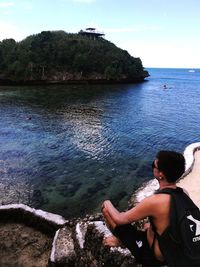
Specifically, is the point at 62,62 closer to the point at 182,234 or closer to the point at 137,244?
the point at 137,244

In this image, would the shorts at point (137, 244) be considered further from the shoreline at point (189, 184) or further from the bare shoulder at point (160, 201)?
the shoreline at point (189, 184)

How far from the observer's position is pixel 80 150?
2481 cm

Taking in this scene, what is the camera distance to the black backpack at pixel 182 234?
4.53 metres

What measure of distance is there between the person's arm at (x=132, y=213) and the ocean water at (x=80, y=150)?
9154 millimetres

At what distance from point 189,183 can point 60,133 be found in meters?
18.4

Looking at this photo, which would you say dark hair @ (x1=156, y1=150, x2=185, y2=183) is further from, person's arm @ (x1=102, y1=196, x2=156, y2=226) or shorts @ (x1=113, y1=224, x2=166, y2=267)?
shorts @ (x1=113, y1=224, x2=166, y2=267)

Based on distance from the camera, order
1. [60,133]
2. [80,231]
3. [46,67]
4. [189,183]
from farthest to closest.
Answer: [46,67] < [60,133] < [189,183] < [80,231]

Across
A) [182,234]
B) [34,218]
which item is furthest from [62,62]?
[182,234]

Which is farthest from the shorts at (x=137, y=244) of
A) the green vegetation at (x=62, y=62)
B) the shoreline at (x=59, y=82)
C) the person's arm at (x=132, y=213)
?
the green vegetation at (x=62, y=62)

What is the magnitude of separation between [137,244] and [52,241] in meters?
6.02

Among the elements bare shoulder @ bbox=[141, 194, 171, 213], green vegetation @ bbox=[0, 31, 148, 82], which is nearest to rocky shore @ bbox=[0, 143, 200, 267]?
bare shoulder @ bbox=[141, 194, 171, 213]

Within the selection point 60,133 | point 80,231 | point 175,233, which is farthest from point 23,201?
point 60,133

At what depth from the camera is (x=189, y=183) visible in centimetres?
1489

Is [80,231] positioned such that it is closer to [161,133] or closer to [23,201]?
[23,201]
